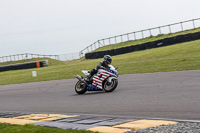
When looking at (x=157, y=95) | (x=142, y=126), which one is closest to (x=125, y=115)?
(x=142, y=126)

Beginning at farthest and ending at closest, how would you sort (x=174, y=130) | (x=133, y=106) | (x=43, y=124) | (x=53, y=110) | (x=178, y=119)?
(x=53, y=110), (x=133, y=106), (x=43, y=124), (x=178, y=119), (x=174, y=130)

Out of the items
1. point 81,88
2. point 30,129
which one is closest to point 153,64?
point 81,88

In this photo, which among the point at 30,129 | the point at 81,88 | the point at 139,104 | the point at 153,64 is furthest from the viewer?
the point at 153,64

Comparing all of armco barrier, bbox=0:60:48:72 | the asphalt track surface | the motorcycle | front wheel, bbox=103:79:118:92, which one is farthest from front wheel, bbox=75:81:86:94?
armco barrier, bbox=0:60:48:72

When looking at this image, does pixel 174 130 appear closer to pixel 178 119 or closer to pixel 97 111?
pixel 178 119

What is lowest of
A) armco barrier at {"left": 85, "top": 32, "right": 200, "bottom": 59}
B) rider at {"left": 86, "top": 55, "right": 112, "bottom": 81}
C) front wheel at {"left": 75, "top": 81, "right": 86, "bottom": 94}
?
front wheel at {"left": 75, "top": 81, "right": 86, "bottom": 94}

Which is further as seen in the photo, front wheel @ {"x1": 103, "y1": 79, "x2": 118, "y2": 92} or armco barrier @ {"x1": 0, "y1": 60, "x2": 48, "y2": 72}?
armco barrier @ {"x1": 0, "y1": 60, "x2": 48, "y2": 72}

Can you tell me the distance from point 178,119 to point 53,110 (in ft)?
14.8

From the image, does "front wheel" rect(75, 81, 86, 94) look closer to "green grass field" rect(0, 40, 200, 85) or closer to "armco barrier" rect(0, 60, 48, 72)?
"green grass field" rect(0, 40, 200, 85)

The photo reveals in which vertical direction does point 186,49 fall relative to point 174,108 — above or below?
above

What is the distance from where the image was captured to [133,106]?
916 cm

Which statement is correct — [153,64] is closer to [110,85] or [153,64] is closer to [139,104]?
[110,85]

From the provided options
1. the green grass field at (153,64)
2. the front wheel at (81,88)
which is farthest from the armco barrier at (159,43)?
the front wheel at (81,88)

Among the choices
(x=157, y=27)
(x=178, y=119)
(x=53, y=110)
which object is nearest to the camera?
(x=178, y=119)
